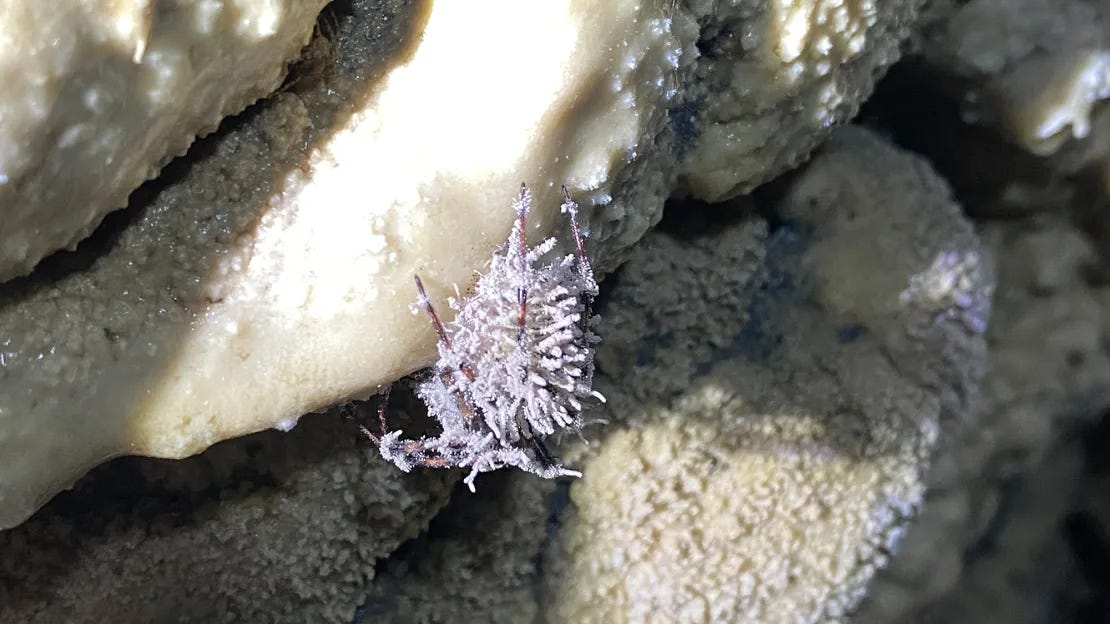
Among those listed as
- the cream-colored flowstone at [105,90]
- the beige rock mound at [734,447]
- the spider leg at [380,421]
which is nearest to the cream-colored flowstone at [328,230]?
the cream-colored flowstone at [105,90]

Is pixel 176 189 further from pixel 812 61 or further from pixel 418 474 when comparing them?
pixel 812 61

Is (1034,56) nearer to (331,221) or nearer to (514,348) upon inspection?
(514,348)

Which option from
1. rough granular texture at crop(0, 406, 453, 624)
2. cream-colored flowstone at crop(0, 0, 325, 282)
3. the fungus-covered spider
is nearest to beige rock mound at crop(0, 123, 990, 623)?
rough granular texture at crop(0, 406, 453, 624)

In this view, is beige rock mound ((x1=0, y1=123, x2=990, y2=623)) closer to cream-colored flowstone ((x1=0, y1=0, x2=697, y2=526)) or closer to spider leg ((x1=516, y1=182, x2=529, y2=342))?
cream-colored flowstone ((x1=0, y1=0, x2=697, y2=526))

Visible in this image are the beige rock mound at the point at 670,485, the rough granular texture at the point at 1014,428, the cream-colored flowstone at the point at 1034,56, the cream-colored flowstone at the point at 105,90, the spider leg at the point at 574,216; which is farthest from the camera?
the rough granular texture at the point at 1014,428

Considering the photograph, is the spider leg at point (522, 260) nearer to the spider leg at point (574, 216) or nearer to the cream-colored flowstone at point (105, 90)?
the spider leg at point (574, 216)

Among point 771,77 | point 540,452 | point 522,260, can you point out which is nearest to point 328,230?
point 522,260

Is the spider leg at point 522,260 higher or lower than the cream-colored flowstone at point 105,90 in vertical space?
lower
